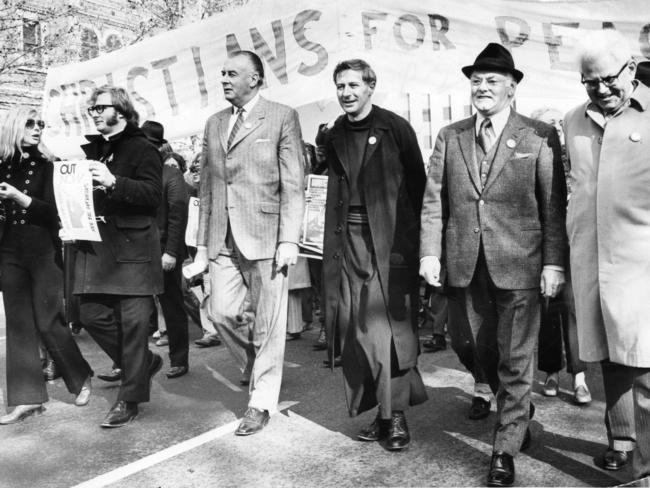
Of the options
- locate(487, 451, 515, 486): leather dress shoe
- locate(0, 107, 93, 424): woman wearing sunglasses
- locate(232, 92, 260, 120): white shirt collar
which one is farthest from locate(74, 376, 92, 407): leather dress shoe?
locate(487, 451, 515, 486): leather dress shoe

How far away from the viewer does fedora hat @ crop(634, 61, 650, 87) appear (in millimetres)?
4219

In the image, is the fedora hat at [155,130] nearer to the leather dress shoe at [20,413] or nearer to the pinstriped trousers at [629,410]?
the leather dress shoe at [20,413]

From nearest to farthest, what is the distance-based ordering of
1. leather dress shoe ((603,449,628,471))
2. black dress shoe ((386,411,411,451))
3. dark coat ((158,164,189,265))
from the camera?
leather dress shoe ((603,449,628,471))
black dress shoe ((386,411,411,451))
dark coat ((158,164,189,265))

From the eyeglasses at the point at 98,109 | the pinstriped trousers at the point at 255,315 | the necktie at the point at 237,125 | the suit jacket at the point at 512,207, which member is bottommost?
the pinstriped trousers at the point at 255,315

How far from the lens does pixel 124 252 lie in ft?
15.6

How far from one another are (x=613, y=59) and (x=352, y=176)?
1570 mm

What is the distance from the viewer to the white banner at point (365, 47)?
15.8 ft

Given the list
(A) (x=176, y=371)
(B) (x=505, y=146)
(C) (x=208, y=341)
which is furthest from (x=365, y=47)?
(C) (x=208, y=341)

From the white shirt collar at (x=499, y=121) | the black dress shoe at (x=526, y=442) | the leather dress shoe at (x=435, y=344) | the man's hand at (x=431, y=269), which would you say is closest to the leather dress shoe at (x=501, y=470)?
the black dress shoe at (x=526, y=442)

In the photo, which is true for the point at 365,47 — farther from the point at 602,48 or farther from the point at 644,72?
the point at 602,48

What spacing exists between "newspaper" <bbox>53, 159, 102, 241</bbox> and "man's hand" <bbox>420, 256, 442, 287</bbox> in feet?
6.68

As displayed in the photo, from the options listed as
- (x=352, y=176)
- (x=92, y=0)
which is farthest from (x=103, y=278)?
(x=92, y=0)

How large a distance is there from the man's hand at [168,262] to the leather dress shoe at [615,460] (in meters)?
3.55

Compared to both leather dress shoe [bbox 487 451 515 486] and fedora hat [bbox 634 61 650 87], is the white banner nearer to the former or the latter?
fedora hat [bbox 634 61 650 87]
